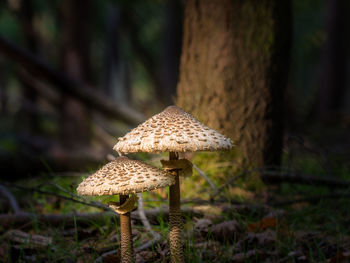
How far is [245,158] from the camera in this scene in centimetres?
343

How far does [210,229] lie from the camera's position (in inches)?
101

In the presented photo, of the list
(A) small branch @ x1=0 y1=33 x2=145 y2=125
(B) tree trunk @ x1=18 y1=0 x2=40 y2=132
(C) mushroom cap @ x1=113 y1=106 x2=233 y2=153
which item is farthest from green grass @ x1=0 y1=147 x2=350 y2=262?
(B) tree trunk @ x1=18 y1=0 x2=40 y2=132

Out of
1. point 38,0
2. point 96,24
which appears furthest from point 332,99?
point 38,0

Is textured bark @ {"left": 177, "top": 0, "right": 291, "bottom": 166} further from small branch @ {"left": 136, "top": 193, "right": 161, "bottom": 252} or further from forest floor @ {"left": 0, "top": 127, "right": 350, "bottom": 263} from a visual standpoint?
small branch @ {"left": 136, "top": 193, "right": 161, "bottom": 252}

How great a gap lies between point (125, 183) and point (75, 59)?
7.14m

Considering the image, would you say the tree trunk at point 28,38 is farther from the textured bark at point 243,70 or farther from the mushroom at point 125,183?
the mushroom at point 125,183

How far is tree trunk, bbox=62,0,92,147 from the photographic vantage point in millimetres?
8289

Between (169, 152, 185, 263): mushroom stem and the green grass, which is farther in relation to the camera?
the green grass

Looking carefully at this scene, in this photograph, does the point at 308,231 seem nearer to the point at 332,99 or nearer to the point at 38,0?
the point at 332,99

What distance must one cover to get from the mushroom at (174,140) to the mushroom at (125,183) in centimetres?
12

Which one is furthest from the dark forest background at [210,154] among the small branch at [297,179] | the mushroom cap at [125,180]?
the mushroom cap at [125,180]

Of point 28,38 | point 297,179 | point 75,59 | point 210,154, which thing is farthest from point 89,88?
point 28,38

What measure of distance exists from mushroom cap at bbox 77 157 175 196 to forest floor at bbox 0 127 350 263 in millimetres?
413

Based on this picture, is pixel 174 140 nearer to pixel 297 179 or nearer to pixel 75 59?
pixel 297 179
